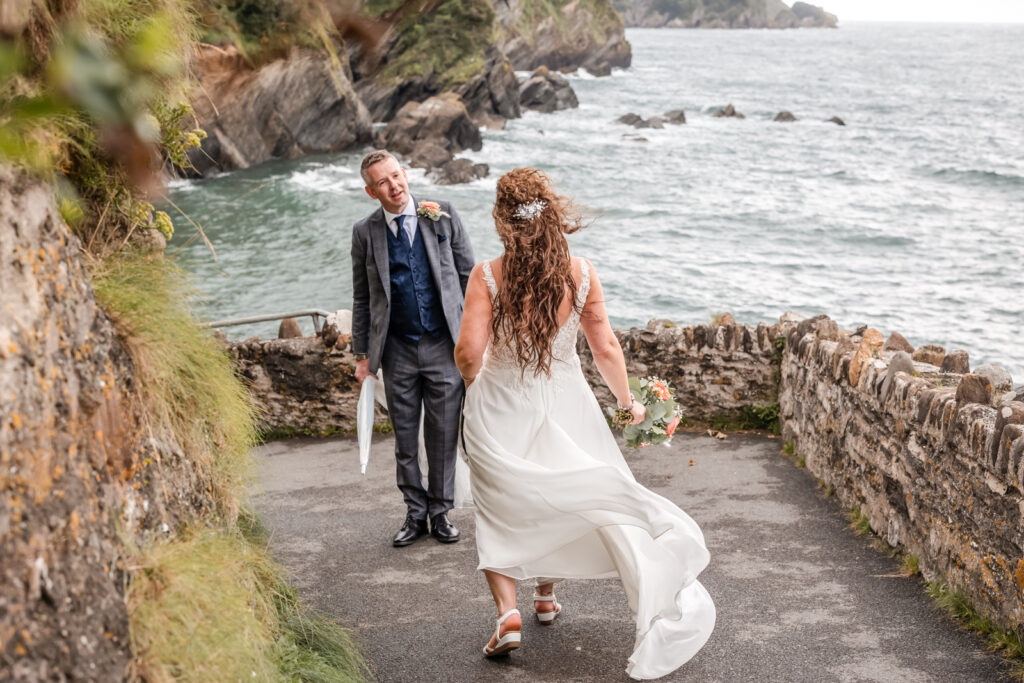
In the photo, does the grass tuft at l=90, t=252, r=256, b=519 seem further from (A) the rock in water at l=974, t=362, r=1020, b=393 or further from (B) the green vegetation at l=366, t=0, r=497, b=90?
(B) the green vegetation at l=366, t=0, r=497, b=90

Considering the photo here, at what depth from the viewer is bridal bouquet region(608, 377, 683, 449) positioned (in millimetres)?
4922

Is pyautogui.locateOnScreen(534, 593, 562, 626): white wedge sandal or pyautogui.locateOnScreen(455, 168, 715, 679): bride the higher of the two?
pyautogui.locateOnScreen(455, 168, 715, 679): bride

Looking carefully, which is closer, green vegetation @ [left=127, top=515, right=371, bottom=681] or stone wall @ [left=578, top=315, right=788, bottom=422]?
green vegetation @ [left=127, top=515, right=371, bottom=681]

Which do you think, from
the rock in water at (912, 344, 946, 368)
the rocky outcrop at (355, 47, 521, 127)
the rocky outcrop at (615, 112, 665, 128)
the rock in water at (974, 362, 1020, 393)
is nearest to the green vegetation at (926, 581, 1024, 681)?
the rock in water at (974, 362, 1020, 393)

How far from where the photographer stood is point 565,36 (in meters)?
88.9

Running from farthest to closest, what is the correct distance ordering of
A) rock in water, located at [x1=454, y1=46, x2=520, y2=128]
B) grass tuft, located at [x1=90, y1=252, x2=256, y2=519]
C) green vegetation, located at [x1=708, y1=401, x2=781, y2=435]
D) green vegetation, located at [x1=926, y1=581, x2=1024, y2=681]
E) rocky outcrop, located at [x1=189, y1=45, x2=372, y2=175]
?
rock in water, located at [x1=454, y1=46, x2=520, y2=128], rocky outcrop, located at [x1=189, y1=45, x2=372, y2=175], green vegetation, located at [x1=708, y1=401, x2=781, y2=435], green vegetation, located at [x1=926, y1=581, x2=1024, y2=681], grass tuft, located at [x1=90, y1=252, x2=256, y2=519]

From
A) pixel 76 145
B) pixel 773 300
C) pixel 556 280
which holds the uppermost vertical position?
pixel 76 145

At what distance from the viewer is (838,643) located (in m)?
4.77

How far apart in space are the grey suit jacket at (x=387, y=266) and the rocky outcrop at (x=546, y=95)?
2394 inches

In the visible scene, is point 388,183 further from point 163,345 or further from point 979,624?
point 979,624

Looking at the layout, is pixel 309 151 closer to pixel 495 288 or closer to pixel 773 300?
pixel 773 300

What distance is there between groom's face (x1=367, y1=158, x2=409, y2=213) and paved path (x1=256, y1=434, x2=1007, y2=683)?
1.72 m

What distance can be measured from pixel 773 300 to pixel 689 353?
21476mm

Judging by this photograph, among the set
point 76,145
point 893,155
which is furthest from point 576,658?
point 893,155
